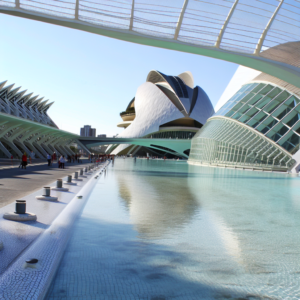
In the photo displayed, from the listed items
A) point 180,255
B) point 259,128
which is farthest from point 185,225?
point 259,128

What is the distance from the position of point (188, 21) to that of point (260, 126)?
21817mm

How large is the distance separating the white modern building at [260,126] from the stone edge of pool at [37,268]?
77.1 ft

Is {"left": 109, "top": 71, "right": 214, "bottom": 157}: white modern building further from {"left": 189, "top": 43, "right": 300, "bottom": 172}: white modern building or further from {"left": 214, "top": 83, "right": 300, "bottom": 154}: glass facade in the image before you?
{"left": 214, "top": 83, "right": 300, "bottom": 154}: glass facade

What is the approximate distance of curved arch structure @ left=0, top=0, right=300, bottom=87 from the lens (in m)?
7.54

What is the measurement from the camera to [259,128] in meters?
28.2

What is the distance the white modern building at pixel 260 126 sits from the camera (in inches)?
1046

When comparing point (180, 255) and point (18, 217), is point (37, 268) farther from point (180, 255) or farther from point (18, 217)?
point (18, 217)

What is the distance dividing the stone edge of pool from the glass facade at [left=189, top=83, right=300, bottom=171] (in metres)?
24.5

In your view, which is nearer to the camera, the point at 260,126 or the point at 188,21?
the point at 188,21

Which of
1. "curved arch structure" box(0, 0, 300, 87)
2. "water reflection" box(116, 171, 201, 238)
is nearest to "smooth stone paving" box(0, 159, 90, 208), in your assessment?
"water reflection" box(116, 171, 201, 238)

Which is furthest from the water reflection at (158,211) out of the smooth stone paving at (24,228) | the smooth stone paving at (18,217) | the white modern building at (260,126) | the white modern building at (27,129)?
the white modern building at (27,129)

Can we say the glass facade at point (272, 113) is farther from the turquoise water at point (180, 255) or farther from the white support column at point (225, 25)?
the turquoise water at point (180, 255)

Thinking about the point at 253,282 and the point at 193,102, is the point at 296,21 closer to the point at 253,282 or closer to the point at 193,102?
the point at 253,282

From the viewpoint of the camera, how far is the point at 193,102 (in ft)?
254
